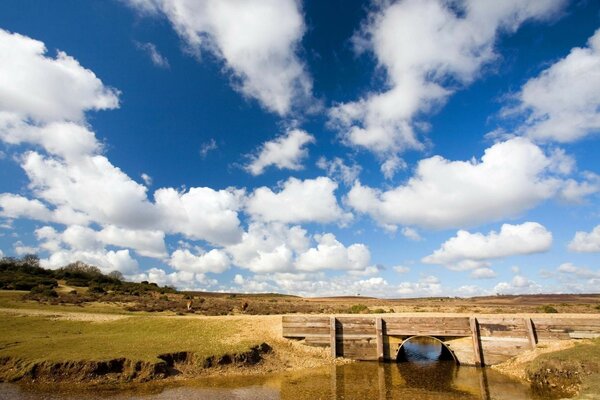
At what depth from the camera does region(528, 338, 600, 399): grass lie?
790 inches

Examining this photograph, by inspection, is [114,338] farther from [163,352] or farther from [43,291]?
[43,291]

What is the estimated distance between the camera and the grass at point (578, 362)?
20.1 m

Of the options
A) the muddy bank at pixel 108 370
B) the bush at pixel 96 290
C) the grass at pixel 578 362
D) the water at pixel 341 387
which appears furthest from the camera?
the bush at pixel 96 290

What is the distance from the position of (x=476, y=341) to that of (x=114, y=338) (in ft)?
92.3

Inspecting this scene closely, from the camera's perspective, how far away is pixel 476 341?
90.8 ft

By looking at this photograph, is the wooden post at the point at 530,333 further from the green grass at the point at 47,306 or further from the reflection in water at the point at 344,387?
the green grass at the point at 47,306

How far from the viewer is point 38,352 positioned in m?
22.9

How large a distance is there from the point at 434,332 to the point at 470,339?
2787 millimetres

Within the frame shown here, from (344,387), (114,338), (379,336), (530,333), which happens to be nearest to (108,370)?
(114,338)

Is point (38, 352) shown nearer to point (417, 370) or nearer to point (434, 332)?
point (417, 370)

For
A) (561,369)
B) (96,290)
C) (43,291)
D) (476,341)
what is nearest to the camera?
(561,369)

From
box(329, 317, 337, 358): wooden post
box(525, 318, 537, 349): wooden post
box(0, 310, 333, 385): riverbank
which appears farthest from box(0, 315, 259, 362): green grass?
box(525, 318, 537, 349): wooden post

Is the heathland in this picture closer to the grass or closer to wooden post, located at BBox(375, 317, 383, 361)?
the grass

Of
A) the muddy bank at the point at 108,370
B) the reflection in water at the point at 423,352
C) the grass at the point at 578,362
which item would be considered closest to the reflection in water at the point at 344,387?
the muddy bank at the point at 108,370
